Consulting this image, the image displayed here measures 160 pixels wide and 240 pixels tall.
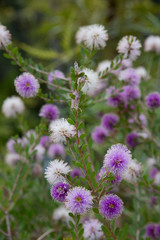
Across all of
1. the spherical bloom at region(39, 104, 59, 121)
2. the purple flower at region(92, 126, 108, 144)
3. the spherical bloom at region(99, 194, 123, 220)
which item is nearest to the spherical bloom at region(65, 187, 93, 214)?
the spherical bloom at region(99, 194, 123, 220)

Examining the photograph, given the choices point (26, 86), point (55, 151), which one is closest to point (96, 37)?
point (26, 86)

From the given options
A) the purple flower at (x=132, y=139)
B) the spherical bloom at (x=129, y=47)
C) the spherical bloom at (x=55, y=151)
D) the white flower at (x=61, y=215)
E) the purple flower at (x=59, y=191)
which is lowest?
the purple flower at (x=59, y=191)

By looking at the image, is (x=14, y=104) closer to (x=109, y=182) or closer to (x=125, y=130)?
(x=125, y=130)

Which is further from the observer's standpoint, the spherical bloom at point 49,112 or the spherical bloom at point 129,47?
the spherical bloom at point 49,112

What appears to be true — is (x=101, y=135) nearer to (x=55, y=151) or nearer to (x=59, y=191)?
(x=55, y=151)

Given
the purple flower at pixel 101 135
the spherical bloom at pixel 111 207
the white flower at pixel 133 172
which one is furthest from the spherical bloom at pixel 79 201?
the purple flower at pixel 101 135

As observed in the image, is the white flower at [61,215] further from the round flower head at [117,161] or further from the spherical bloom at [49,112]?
the round flower head at [117,161]

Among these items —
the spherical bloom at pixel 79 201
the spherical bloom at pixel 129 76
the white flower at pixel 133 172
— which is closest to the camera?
the spherical bloom at pixel 79 201

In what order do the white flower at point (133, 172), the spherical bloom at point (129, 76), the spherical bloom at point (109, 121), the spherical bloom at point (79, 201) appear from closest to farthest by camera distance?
the spherical bloom at point (79, 201) → the white flower at point (133, 172) → the spherical bloom at point (129, 76) → the spherical bloom at point (109, 121)
